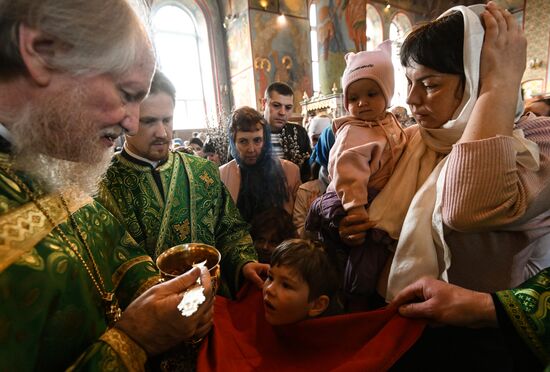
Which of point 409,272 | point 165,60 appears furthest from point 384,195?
point 165,60

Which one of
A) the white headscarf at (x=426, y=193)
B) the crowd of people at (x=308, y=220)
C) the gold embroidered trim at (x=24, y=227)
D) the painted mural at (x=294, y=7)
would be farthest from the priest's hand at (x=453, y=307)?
the painted mural at (x=294, y=7)

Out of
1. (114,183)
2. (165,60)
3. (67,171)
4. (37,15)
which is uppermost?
(165,60)

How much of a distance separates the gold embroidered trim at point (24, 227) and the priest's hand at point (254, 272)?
85 cm

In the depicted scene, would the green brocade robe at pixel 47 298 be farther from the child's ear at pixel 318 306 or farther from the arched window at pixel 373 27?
the arched window at pixel 373 27

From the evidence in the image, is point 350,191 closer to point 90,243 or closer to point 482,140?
point 482,140

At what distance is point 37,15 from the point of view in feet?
2.52

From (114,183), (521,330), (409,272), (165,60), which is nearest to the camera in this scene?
(521,330)

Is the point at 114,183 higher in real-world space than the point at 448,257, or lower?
higher

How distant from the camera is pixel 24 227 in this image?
2.51 ft

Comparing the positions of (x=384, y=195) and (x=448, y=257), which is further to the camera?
(x=384, y=195)

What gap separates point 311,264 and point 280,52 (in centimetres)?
1287

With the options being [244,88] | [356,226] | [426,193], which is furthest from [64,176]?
[244,88]

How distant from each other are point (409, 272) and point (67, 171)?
1226 mm

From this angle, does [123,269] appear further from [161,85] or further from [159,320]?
[161,85]
